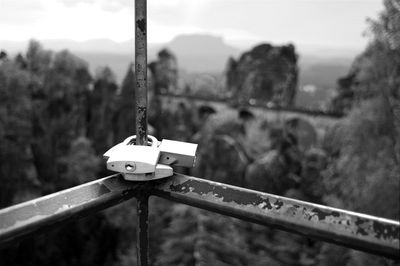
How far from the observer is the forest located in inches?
276

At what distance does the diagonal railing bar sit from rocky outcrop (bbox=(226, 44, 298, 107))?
59.1 feet

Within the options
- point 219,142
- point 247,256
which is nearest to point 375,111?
point 247,256

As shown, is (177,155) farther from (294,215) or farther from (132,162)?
(294,215)

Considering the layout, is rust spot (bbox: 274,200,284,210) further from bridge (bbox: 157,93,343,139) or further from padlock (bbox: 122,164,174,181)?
bridge (bbox: 157,93,343,139)

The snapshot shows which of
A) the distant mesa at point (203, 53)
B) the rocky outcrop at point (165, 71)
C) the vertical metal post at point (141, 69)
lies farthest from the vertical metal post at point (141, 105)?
the distant mesa at point (203, 53)

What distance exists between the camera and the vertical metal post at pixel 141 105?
842 millimetres

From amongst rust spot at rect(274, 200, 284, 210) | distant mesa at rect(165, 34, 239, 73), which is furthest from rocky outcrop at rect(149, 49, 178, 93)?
rust spot at rect(274, 200, 284, 210)

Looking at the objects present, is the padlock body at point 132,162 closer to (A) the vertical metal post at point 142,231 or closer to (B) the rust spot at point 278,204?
(A) the vertical metal post at point 142,231

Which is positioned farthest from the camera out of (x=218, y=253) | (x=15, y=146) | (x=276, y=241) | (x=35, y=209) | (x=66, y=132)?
(x=66, y=132)

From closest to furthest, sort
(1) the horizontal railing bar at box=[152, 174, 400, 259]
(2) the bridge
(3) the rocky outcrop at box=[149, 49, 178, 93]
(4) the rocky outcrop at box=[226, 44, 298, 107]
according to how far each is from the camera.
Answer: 1. (1) the horizontal railing bar at box=[152, 174, 400, 259]
2. (2) the bridge
3. (4) the rocky outcrop at box=[226, 44, 298, 107]
4. (3) the rocky outcrop at box=[149, 49, 178, 93]

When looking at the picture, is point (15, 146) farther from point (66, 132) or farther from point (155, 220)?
point (155, 220)

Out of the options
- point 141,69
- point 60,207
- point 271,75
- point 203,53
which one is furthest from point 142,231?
point 203,53

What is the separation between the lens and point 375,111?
7.02 m

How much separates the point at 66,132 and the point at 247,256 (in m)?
8.72
